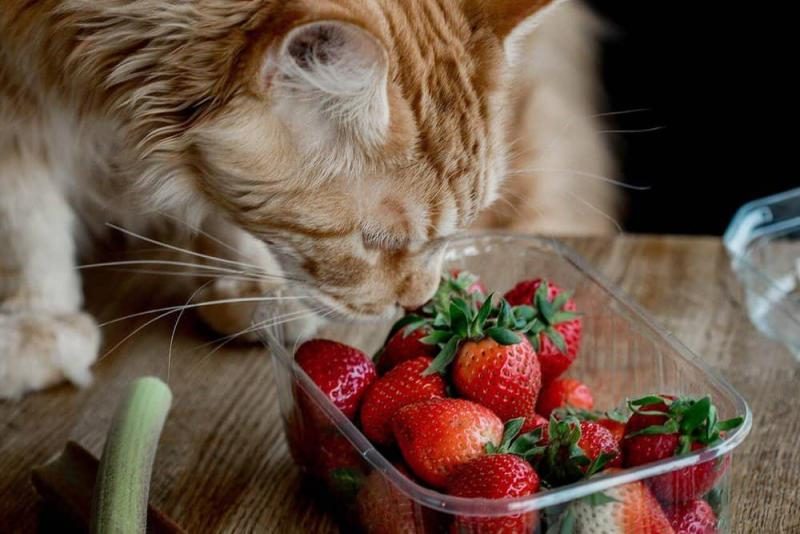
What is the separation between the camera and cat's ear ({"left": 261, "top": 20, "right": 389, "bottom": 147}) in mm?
894

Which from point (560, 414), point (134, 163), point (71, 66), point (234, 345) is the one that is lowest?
point (234, 345)

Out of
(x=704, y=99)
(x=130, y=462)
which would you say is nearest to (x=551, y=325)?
(x=130, y=462)

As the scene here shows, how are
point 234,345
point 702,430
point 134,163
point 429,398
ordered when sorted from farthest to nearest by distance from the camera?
1. point 234,345
2. point 134,163
3. point 429,398
4. point 702,430

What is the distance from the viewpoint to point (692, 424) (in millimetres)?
896

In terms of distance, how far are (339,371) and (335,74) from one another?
0.30 meters

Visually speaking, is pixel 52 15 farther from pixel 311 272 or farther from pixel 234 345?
pixel 234 345

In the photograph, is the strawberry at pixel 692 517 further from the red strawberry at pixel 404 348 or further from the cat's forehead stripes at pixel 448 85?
the cat's forehead stripes at pixel 448 85

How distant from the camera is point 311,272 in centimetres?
115

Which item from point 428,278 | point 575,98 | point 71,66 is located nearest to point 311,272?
point 428,278

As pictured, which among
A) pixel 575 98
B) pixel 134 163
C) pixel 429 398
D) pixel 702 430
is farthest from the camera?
pixel 575 98

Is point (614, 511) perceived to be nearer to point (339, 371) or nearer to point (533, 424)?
point (533, 424)

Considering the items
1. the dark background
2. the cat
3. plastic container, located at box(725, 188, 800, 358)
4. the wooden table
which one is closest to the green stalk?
the wooden table

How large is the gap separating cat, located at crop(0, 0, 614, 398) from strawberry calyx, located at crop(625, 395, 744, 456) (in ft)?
1.08

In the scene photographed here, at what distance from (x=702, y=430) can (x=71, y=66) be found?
2.39 ft
